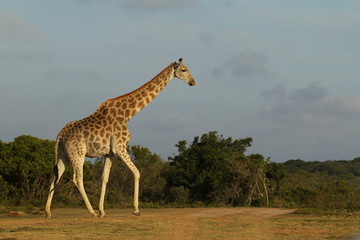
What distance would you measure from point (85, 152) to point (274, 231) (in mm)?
6230

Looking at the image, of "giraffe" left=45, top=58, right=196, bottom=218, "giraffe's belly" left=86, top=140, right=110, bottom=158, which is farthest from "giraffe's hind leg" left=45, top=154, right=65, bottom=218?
"giraffe's belly" left=86, top=140, right=110, bottom=158

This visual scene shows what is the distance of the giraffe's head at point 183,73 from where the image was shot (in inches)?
742

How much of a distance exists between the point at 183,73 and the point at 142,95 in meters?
1.46

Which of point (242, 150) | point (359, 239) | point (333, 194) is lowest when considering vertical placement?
point (359, 239)

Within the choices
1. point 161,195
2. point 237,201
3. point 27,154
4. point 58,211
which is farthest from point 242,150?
point 58,211

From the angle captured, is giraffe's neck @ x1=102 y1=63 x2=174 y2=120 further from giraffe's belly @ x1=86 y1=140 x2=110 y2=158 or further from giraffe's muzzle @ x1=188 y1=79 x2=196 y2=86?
giraffe's belly @ x1=86 y1=140 x2=110 y2=158

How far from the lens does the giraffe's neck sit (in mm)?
18109

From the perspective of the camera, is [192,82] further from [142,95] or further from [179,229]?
[179,229]

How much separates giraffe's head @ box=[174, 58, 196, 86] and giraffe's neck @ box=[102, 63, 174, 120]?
0.16m

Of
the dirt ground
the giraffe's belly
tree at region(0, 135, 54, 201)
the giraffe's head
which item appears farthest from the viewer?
tree at region(0, 135, 54, 201)

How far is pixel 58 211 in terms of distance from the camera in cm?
2147

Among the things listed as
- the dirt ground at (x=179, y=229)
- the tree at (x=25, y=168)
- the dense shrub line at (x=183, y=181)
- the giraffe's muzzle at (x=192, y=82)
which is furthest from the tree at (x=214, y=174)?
the dirt ground at (x=179, y=229)

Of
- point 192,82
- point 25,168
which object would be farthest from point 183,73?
point 25,168

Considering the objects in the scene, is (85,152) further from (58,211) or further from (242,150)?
(242,150)
